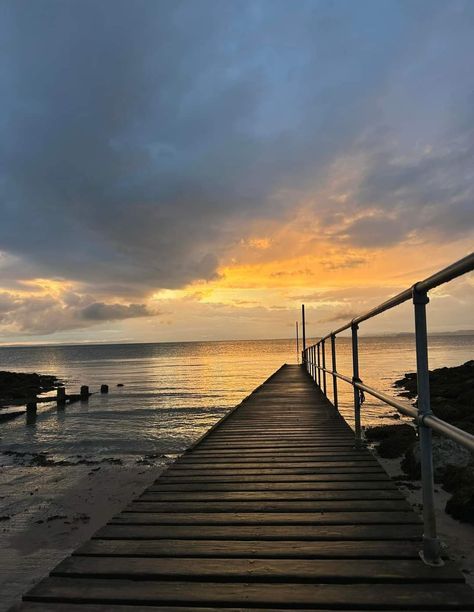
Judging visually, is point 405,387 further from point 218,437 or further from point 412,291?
point 412,291

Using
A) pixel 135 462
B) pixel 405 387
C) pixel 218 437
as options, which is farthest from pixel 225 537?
pixel 405 387

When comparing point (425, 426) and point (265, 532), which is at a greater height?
point (425, 426)

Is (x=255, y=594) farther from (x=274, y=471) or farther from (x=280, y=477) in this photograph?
(x=274, y=471)

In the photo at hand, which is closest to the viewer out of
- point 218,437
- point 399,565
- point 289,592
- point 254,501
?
point 289,592

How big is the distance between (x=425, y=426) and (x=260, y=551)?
1.02 m

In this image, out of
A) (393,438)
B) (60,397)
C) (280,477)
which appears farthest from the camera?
(60,397)

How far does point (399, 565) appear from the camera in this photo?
2191mm

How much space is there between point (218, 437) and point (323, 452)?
64.0 inches

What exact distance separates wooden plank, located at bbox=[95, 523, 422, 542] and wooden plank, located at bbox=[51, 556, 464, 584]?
27 centimetres

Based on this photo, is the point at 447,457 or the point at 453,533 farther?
the point at 447,457

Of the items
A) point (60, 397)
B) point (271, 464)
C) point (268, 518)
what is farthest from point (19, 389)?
point (268, 518)

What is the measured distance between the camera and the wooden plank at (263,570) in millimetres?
2098

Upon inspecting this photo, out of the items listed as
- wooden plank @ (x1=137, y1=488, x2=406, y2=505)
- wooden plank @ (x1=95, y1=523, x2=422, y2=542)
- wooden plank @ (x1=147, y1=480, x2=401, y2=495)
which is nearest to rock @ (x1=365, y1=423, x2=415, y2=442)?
wooden plank @ (x1=147, y1=480, x2=401, y2=495)

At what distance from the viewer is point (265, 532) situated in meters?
2.65
